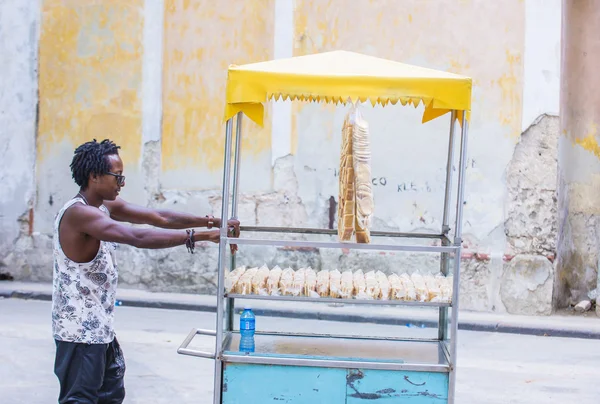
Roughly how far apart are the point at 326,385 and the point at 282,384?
0.75 feet

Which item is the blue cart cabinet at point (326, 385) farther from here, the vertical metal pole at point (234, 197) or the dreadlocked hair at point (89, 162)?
the dreadlocked hair at point (89, 162)

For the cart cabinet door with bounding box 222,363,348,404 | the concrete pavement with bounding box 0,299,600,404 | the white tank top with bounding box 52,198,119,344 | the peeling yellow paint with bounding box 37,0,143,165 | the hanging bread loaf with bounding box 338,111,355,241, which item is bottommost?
the concrete pavement with bounding box 0,299,600,404

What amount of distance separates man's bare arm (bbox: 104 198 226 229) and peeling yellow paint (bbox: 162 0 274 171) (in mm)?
4953

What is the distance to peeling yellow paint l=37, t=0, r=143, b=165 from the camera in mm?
10031

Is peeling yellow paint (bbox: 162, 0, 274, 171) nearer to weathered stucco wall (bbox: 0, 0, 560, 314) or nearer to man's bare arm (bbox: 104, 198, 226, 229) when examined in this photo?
weathered stucco wall (bbox: 0, 0, 560, 314)

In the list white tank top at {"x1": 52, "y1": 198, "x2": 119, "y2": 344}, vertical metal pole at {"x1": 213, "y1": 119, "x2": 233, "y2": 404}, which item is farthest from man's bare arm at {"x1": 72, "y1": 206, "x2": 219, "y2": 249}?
vertical metal pole at {"x1": 213, "y1": 119, "x2": 233, "y2": 404}

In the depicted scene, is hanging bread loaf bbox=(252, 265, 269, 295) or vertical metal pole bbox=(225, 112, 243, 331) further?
vertical metal pole bbox=(225, 112, 243, 331)

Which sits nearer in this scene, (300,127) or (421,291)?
(421,291)

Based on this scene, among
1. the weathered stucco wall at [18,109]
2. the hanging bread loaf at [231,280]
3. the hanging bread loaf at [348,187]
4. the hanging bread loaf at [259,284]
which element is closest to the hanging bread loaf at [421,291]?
the hanging bread loaf at [348,187]

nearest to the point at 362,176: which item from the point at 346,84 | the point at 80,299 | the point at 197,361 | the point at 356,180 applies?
the point at 356,180

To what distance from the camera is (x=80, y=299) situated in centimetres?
394

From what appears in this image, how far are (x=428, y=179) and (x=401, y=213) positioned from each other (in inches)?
20.1

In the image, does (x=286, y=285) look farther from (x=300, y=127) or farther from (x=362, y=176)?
(x=300, y=127)

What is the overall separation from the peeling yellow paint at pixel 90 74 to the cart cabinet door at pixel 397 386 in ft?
21.2
